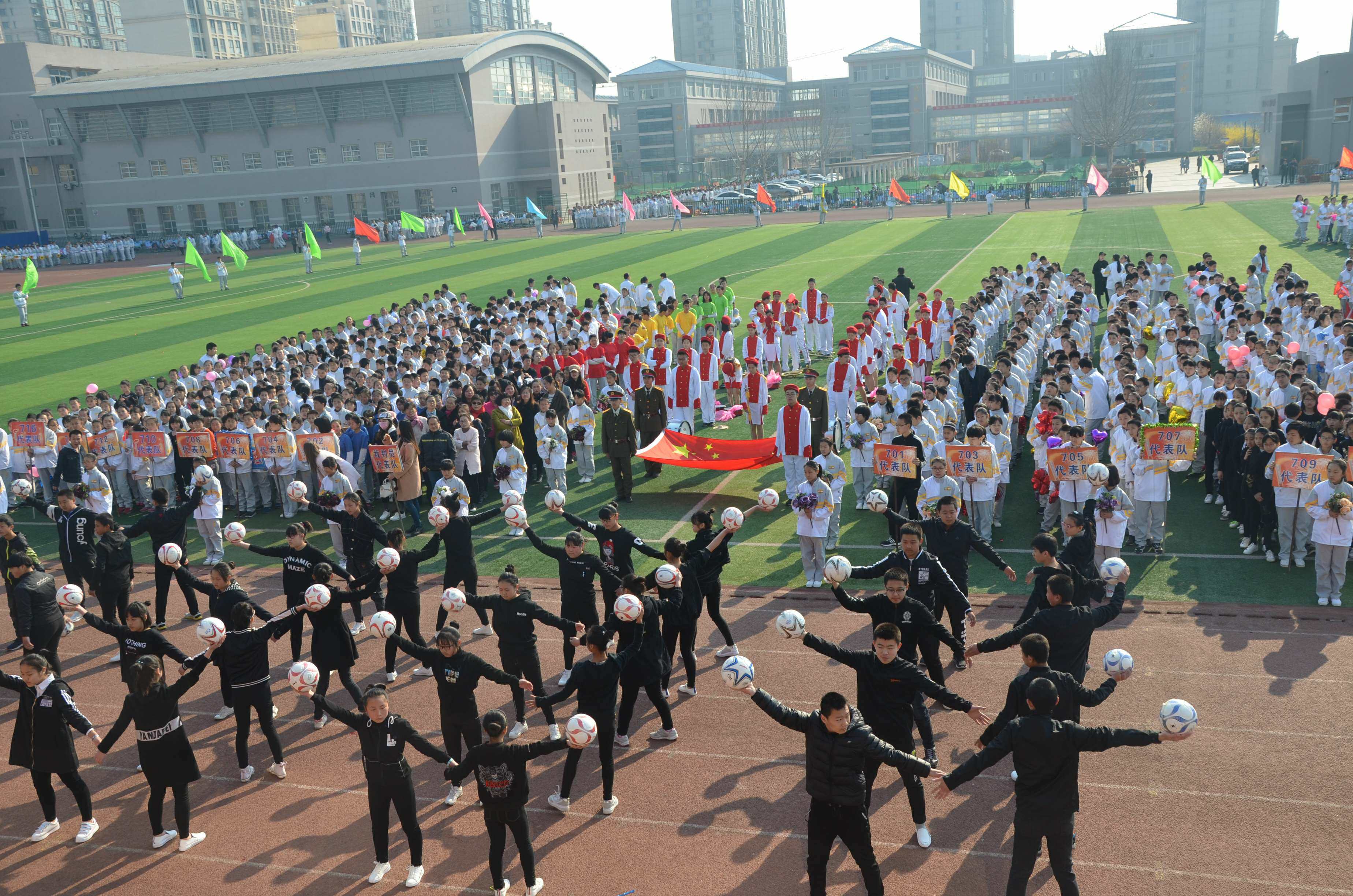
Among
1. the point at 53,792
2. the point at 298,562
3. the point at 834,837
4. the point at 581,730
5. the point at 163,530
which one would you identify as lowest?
the point at 53,792

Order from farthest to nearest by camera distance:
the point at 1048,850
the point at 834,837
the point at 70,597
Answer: the point at 70,597 → the point at 834,837 → the point at 1048,850

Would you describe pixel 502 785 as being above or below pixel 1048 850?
above

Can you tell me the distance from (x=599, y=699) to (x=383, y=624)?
1.83 m

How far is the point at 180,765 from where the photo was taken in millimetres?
8391

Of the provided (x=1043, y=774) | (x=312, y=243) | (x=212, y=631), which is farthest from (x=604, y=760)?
(x=312, y=243)

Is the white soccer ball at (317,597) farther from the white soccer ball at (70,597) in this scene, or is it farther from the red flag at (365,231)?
the red flag at (365,231)

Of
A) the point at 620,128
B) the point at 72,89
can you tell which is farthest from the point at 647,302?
the point at 620,128

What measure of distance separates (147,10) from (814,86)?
9002 centimetres

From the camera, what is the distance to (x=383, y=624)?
8.34 meters

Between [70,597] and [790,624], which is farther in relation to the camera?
[70,597]

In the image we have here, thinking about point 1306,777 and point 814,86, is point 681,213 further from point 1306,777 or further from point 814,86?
point 814,86

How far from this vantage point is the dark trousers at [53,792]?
28.3ft

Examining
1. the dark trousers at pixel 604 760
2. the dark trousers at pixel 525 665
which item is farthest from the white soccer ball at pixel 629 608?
the dark trousers at pixel 525 665

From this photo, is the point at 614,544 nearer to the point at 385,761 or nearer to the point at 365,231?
the point at 385,761
